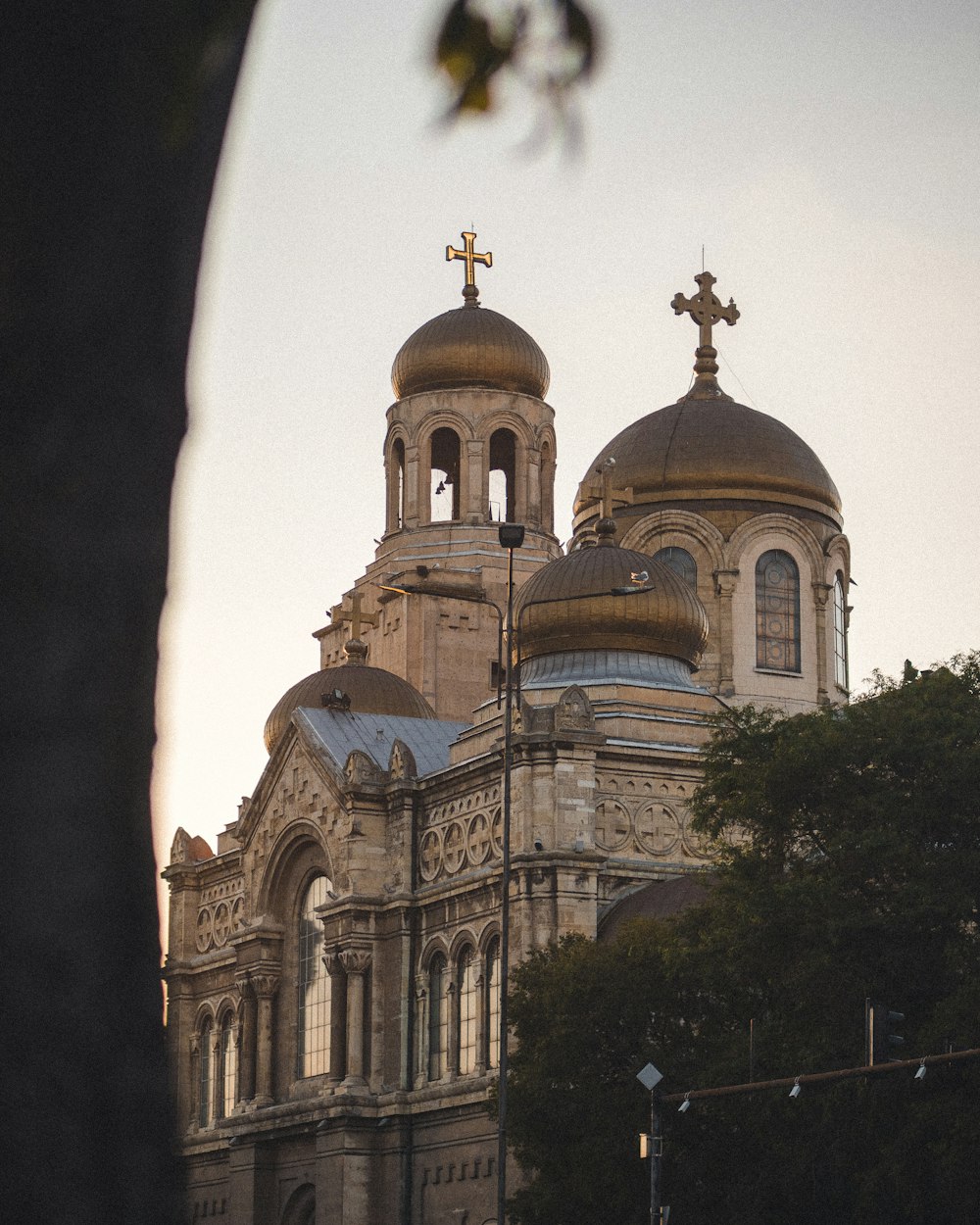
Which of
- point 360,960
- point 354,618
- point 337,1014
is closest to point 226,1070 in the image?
point 337,1014

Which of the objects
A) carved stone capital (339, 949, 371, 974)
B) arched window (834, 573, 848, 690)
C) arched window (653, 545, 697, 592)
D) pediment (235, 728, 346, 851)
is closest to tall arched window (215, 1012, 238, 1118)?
pediment (235, 728, 346, 851)

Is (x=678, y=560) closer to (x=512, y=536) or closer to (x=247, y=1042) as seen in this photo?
(x=247, y=1042)

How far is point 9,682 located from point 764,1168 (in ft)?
94.1

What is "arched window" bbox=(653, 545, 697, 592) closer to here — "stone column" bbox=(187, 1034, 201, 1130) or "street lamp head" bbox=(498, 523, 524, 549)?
"stone column" bbox=(187, 1034, 201, 1130)

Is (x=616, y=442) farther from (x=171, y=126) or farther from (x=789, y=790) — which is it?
(x=171, y=126)

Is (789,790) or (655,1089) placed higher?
(789,790)

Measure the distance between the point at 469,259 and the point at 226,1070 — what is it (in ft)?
89.5

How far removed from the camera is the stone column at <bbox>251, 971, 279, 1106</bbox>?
5234 centimetres

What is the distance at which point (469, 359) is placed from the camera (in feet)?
219

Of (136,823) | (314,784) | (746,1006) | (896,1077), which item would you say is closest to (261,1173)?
(314,784)

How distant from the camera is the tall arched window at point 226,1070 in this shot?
5478 cm

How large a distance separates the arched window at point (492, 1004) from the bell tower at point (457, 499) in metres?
17.8

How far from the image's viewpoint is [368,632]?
66062mm

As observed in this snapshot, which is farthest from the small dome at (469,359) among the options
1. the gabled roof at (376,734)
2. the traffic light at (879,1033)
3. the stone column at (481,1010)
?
the traffic light at (879,1033)
